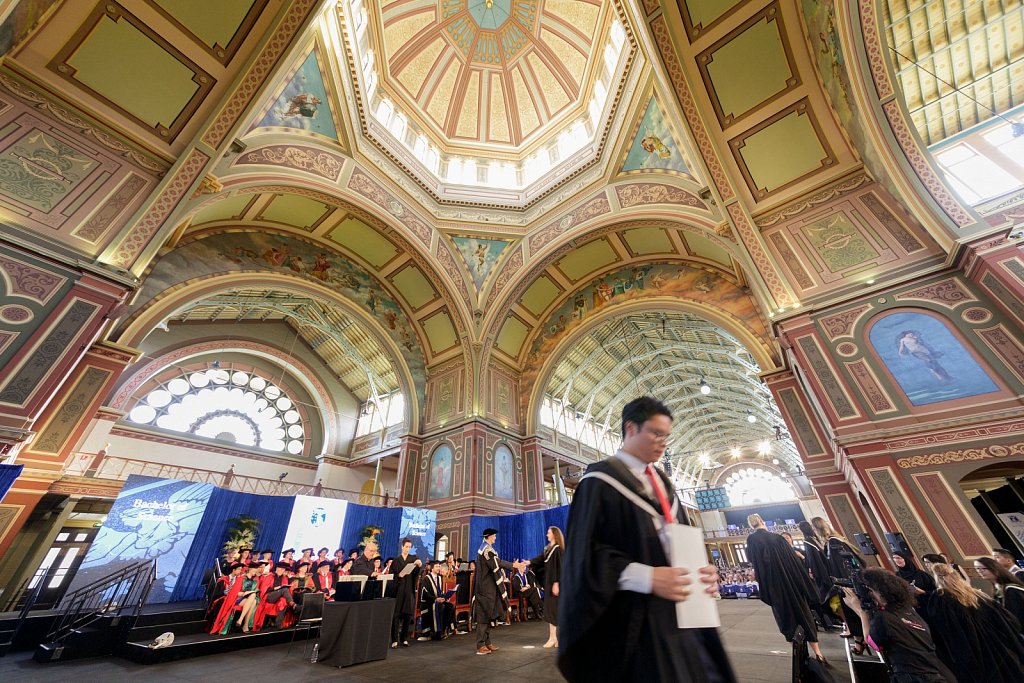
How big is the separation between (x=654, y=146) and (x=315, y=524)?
13.9 m

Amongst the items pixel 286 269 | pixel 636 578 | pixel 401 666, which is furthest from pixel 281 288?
pixel 636 578

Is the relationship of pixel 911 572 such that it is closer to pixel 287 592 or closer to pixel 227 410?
pixel 287 592

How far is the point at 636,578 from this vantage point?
1332mm

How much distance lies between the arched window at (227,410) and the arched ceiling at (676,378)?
11576mm

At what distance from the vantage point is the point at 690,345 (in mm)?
17359

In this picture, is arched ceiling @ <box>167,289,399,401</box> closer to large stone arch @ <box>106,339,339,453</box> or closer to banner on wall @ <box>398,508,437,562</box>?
large stone arch @ <box>106,339,339,453</box>

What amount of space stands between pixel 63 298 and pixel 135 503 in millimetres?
5113

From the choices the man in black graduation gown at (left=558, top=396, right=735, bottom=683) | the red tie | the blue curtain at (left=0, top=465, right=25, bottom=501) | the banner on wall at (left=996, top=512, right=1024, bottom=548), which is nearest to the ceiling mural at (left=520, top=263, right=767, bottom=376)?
the banner on wall at (left=996, top=512, right=1024, bottom=548)

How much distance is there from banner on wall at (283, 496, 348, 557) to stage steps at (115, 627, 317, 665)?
522 cm

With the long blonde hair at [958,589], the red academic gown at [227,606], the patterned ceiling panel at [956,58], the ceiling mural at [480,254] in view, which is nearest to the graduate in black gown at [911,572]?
the long blonde hair at [958,589]

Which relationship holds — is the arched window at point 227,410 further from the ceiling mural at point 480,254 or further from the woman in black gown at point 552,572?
the woman in black gown at point 552,572

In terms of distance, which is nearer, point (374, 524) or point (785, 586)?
point (785, 586)

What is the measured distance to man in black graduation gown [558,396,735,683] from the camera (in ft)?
4.20

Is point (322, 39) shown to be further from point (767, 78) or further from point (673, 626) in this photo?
point (673, 626)
